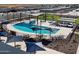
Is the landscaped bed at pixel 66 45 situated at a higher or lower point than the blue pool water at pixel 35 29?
lower

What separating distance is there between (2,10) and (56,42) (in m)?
0.87

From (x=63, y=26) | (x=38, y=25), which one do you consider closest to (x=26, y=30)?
(x=38, y=25)

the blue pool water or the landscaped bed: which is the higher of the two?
the blue pool water

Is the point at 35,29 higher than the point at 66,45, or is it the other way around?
the point at 35,29

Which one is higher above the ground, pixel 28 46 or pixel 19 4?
pixel 19 4

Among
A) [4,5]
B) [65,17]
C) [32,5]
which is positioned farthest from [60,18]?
[4,5]

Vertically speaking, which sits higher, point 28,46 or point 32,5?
point 32,5

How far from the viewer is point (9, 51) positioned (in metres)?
5.54

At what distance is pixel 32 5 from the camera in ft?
17.9
